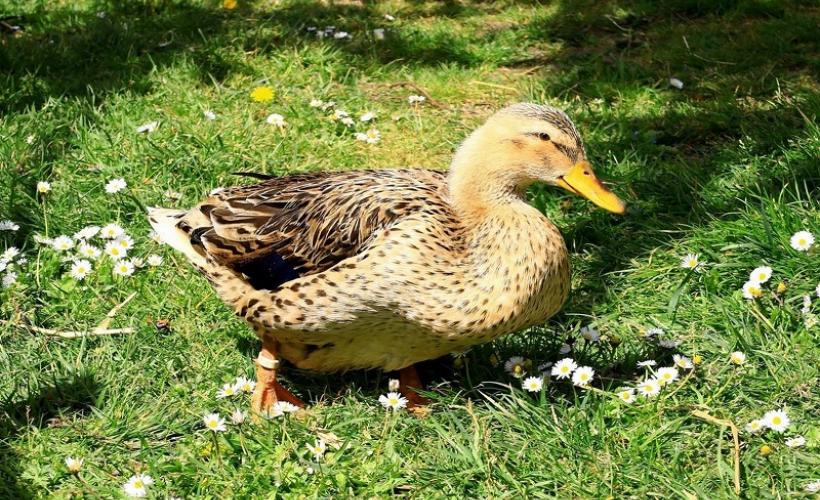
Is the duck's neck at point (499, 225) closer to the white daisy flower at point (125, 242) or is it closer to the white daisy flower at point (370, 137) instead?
the white daisy flower at point (125, 242)

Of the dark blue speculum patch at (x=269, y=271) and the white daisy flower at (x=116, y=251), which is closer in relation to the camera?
the dark blue speculum patch at (x=269, y=271)

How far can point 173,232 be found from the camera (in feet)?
14.7

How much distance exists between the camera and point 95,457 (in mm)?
3803

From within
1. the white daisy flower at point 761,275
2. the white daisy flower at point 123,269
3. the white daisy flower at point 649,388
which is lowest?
the white daisy flower at point 123,269

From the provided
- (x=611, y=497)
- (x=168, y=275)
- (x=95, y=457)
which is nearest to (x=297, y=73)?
(x=168, y=275)

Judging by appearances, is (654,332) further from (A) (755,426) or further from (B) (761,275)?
(A) (755,426)

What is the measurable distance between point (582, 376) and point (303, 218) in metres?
1.21

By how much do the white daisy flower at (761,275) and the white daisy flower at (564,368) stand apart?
88cm

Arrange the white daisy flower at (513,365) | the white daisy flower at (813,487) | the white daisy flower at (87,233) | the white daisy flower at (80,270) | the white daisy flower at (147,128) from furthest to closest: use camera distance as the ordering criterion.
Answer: the white daisy flower at (147,128) < the white daisy flower at (87,233) < the white daisy flower at (80,270) < the white daisy flower at (513,365) < the white daisy flower at (813,487)

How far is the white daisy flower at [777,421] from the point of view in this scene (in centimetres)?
358

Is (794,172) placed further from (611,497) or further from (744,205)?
(611,497)

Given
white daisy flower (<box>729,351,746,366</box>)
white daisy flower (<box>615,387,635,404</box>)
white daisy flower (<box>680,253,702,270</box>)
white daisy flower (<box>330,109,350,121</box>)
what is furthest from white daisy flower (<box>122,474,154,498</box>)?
white daisy flower (<box>330,109,350,121</box>)

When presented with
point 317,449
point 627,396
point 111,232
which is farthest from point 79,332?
point 627,396

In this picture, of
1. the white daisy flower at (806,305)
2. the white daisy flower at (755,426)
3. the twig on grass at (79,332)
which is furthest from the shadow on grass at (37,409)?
the white daisy flower at (806,305)
